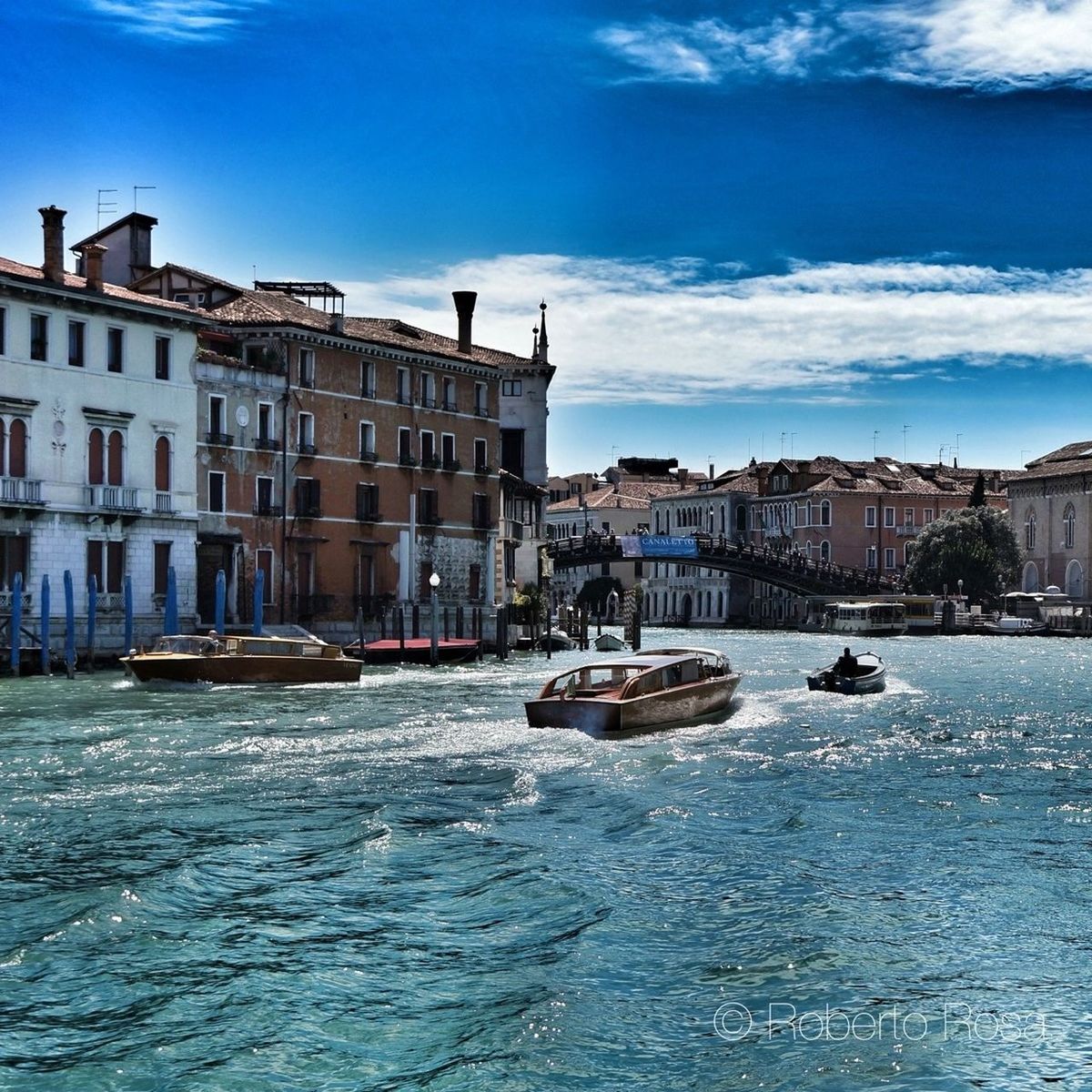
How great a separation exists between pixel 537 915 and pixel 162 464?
96.8 feet

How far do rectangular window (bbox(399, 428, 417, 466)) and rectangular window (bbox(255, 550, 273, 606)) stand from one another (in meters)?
5.88

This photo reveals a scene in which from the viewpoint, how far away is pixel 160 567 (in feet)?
126

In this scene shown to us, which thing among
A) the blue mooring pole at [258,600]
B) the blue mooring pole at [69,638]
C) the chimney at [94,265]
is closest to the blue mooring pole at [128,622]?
the blue mooring pole at [69,638]

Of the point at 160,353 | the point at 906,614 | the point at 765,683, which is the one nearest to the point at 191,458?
the point at 160,353

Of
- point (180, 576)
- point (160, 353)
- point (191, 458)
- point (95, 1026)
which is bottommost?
point (95, 1026)

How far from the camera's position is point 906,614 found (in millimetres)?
71188

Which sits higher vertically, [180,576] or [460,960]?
[180,576]

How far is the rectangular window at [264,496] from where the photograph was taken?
42.0 meters

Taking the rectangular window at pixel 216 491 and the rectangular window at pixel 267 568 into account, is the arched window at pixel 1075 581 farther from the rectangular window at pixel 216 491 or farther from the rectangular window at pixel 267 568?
the rectangular window at pixel 216 491

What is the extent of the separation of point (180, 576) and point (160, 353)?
17.7 ft

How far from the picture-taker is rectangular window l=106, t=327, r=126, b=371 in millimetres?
37156

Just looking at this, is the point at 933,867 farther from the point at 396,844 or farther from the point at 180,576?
the point at 180,576

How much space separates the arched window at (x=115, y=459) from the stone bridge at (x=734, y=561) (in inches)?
1336

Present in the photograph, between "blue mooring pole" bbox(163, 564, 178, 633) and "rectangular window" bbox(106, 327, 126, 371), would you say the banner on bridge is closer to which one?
"rectangular window" bbox(106, 327, 126, 371)
